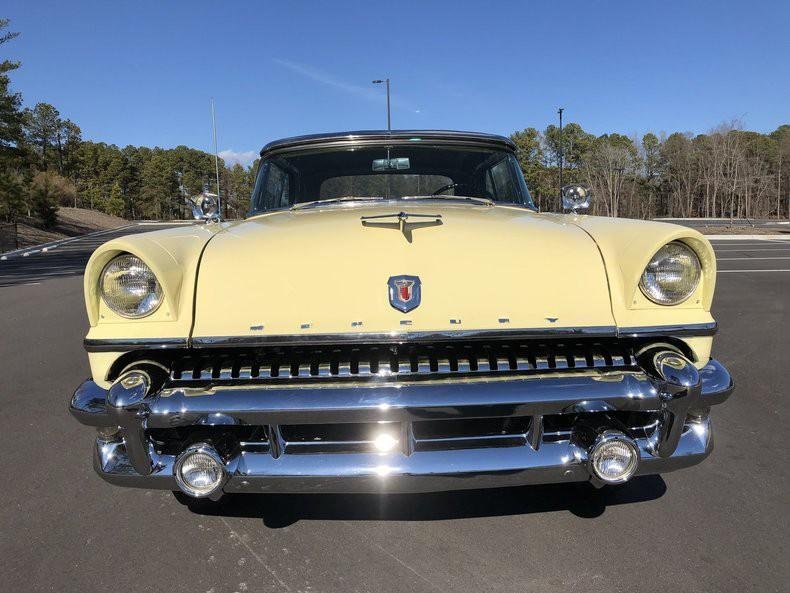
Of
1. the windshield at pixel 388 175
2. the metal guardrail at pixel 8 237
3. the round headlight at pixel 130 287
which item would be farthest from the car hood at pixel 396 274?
the metal guardrail at pixel 8 237

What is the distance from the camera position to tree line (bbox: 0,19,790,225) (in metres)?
49.0

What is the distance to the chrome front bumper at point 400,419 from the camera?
1.80 m

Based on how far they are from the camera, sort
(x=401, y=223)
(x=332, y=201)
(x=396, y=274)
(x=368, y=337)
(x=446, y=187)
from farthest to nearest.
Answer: (x=446, y=187) < (x=332, y=201) < (x=401, y=223) < (x=396, y=274) < (x=368, y=337)

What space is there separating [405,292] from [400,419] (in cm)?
45

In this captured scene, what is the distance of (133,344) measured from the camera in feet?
6.53

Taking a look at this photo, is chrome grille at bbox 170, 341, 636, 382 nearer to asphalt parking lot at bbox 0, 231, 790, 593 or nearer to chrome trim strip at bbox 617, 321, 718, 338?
chrome trim strip at bbox 617, 321, 718, 338


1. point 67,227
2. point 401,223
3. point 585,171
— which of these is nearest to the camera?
point 401,223

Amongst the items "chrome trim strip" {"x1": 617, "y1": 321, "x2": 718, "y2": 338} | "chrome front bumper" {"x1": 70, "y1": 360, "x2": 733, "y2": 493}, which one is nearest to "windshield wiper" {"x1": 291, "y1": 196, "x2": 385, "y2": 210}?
"chrome front bumper" {"x1": 70, "y1": 360, "x2": 733, "y2": 493}

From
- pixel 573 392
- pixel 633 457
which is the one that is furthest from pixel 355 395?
pixel 633 457

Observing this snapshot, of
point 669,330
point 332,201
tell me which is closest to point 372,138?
point 332,201

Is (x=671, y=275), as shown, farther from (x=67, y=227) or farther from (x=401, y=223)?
(x=67, y=227)

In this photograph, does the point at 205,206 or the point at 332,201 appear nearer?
the point at 332,201

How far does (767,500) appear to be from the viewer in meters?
2.51

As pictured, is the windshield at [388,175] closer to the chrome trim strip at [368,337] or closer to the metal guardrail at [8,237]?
the chrome trim strip at [368,337]
